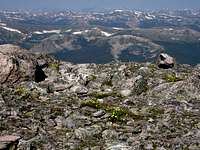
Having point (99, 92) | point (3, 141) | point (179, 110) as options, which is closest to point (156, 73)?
point (99, 92)

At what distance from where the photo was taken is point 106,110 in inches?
852

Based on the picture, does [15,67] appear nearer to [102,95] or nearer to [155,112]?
[102,95]

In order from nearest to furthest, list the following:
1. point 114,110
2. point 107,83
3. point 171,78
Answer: point 114,110 < point 171,78 < point 107,83

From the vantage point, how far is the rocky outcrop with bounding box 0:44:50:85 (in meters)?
25.9

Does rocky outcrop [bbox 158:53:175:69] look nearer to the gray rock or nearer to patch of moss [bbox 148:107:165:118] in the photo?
patch of moss [bbox 148:107:165:118]

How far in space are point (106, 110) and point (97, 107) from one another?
2.52 feet

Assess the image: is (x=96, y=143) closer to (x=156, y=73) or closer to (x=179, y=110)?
(x=179, y=110)

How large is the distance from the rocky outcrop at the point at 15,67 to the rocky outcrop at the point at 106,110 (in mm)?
704

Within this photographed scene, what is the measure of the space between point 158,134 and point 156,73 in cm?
1177

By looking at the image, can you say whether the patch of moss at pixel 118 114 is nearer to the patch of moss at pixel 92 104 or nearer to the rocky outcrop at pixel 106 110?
the rocky outcrop at pixel 106 110

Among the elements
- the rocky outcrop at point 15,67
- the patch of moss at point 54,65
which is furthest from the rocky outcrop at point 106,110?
the patch of moss at point 54,65

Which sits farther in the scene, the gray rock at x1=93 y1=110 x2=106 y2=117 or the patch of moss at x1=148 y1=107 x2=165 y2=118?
the patch of moss at x1=148 y1=107 x2=165 y2=118

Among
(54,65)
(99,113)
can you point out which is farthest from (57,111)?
(54,65)

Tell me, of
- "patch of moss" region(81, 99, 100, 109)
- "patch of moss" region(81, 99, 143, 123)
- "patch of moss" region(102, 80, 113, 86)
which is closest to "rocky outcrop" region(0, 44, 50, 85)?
"patch of moss" region(102, 80, 113, 86)
